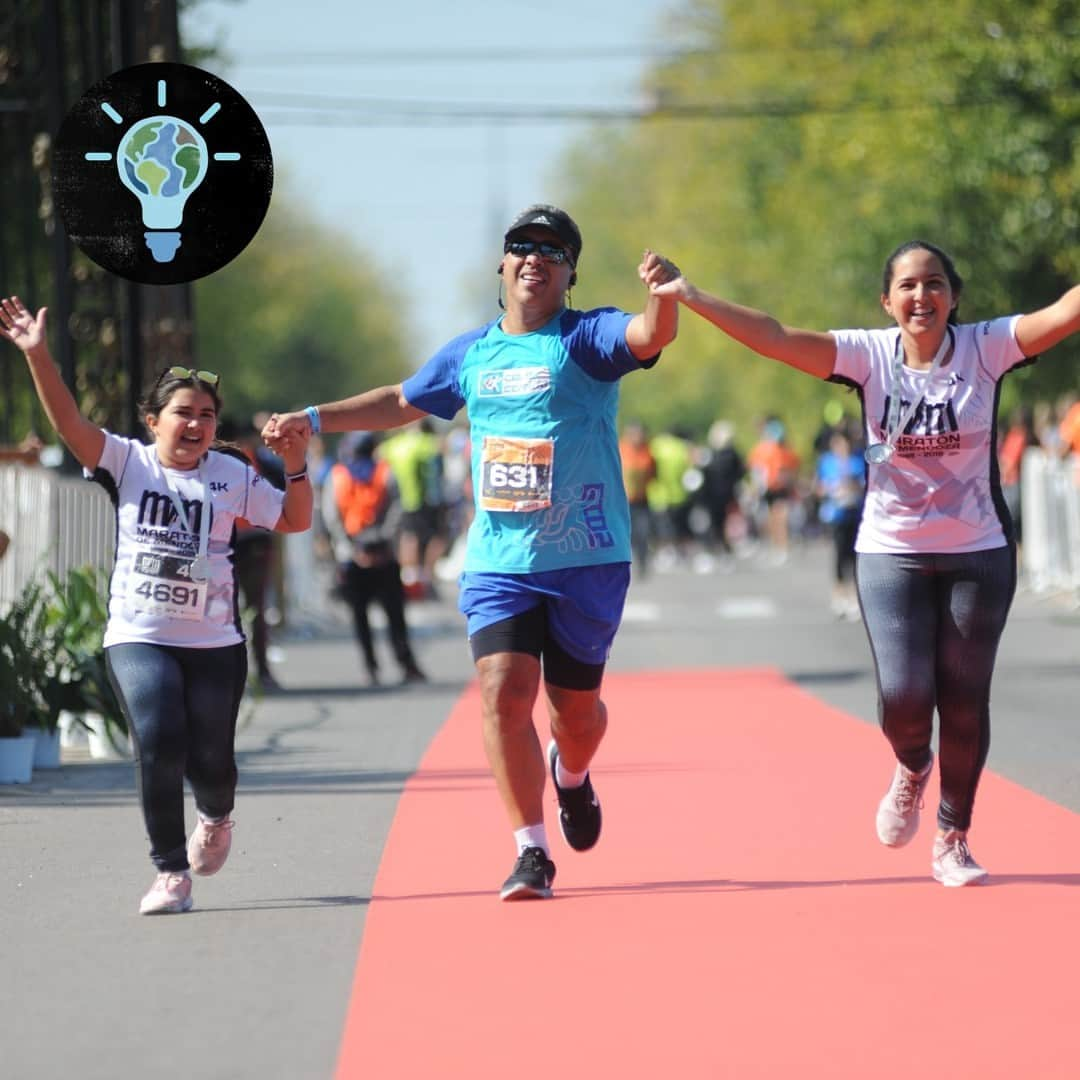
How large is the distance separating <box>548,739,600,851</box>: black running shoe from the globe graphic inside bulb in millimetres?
4060

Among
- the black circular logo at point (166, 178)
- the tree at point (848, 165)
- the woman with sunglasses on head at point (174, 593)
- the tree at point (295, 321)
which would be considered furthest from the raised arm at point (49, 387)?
the tree at point (295, 321)

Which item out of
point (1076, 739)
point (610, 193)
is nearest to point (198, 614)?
point (1076, 739)

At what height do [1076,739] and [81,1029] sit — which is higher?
[81,1029]

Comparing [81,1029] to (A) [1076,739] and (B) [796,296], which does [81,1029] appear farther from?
(B) [796,296]

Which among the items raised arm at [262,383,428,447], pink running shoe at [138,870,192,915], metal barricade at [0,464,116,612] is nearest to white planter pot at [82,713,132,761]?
metal barricade at [0,464,116,612]

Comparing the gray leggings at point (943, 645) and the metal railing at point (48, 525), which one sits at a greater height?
the gray leggings at point (943, 645)

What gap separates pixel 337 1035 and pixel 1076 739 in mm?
7475

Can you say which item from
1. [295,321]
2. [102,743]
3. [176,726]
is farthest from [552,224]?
[295,321]

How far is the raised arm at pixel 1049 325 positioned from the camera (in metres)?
7.49

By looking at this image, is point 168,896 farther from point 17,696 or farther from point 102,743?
point 102,743

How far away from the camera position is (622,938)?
22.6 feet

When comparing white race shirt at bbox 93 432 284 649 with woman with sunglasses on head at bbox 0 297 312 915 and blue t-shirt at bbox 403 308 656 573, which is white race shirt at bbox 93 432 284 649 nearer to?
woman with sunglasses on head at bbox 0 297 312 915

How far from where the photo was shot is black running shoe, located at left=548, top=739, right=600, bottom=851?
26.7 feet

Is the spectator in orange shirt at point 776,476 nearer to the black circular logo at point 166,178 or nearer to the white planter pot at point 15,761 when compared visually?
the black circular logo at point 166,178
